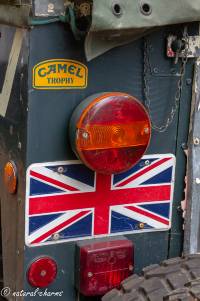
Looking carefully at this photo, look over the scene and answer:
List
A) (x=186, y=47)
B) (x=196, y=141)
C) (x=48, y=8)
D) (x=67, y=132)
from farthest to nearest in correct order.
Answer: (x=196, y=141) → (x=186, y=47) → (x=67, y=132) → (x=48, y=8)

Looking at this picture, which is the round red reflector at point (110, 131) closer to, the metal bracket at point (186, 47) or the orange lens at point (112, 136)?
the orange lens at point (112, 136)

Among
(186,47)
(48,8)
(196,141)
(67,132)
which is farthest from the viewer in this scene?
(196,141)

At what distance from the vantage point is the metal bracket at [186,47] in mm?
2373

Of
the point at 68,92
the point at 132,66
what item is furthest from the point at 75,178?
the point at 132,66

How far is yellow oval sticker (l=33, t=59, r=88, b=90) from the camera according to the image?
2.19 m

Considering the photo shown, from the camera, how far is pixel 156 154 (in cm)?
246

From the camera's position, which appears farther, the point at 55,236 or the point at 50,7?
the point at 55,236

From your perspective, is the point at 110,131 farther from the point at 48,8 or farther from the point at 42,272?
the point at 42,272

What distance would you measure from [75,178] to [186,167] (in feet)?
1.58

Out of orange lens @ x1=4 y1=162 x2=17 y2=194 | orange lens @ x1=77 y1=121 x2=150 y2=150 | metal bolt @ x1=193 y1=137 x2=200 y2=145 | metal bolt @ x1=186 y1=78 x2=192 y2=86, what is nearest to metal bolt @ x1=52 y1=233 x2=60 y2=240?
orange lens @ x1=4 y1=162 x2=17 y2=194

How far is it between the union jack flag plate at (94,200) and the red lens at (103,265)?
0.07 metres

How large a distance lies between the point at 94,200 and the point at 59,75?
50 cm

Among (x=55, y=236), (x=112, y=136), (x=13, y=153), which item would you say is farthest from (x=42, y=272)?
(x=112, y=136)

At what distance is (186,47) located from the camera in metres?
2.38
